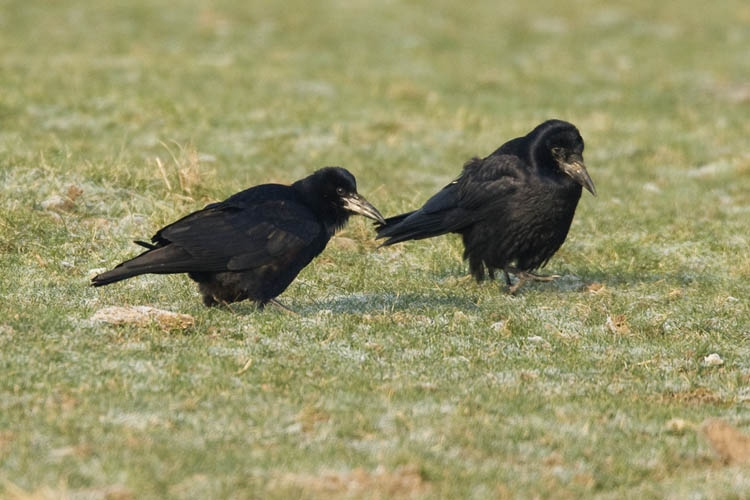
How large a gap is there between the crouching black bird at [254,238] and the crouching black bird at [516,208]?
1.60 metres

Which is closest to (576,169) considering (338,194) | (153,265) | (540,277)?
(540,277)

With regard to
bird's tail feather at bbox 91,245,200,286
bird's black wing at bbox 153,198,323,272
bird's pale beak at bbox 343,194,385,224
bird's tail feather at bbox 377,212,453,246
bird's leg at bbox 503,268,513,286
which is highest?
bird's pale beak at bbox 343,194,385,224

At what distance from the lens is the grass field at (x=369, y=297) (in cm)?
602

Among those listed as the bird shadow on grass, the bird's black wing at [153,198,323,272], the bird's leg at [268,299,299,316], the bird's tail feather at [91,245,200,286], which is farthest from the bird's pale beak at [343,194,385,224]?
the bird's tail feather at [91,245,200,286]

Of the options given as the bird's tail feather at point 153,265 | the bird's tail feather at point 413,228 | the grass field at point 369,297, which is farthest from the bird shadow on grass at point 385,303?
the bird's tail feather at point 153,265

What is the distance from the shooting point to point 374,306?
374 inches

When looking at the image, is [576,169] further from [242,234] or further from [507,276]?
[242,234]

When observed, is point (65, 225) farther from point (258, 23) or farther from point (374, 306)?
point (258, 23)

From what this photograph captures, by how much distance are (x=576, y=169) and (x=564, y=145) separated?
250mm

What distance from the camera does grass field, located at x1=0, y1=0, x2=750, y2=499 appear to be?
237 inches

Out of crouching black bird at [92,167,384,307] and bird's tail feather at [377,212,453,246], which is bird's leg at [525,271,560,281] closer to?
bird's tail feather at [377,212,453,246]

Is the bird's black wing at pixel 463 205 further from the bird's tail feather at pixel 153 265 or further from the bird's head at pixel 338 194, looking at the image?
the bird's tail feather at pixel 153 265

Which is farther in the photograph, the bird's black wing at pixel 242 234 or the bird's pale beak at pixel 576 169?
the bird's pale beak at pixel 576 169

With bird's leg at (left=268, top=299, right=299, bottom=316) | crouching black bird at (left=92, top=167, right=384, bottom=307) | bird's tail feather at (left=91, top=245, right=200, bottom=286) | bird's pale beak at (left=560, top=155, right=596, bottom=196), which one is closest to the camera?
bird's tail feather at (left=91, top=245, right=200, bottom=286)
